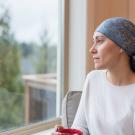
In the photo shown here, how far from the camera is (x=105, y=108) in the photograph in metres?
1.55

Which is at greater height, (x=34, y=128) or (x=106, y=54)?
(x=106, y=54)

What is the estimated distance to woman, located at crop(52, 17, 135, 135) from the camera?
146cm

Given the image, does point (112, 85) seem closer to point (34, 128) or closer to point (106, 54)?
point (106, 54)

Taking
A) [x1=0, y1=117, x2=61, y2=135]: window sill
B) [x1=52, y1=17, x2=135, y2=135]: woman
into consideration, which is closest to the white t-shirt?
[x1=52, y1=17, x2=135, y2=135]: woman

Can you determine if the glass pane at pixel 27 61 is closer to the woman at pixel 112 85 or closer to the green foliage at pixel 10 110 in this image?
the green foliage at pixel 10 110

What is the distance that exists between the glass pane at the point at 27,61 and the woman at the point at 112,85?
1.85ft

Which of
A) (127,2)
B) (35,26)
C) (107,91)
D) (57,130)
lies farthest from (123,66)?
(127,2)

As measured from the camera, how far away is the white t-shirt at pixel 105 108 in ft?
4.81

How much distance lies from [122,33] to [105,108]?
0.40 metres

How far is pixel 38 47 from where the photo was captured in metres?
2.14

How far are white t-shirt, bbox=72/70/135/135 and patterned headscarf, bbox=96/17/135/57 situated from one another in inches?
8.1

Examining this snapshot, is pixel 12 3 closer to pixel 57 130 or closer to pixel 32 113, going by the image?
pixel 32 113

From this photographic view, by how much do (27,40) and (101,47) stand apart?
725 mm

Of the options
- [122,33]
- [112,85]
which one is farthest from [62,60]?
[122,33]
